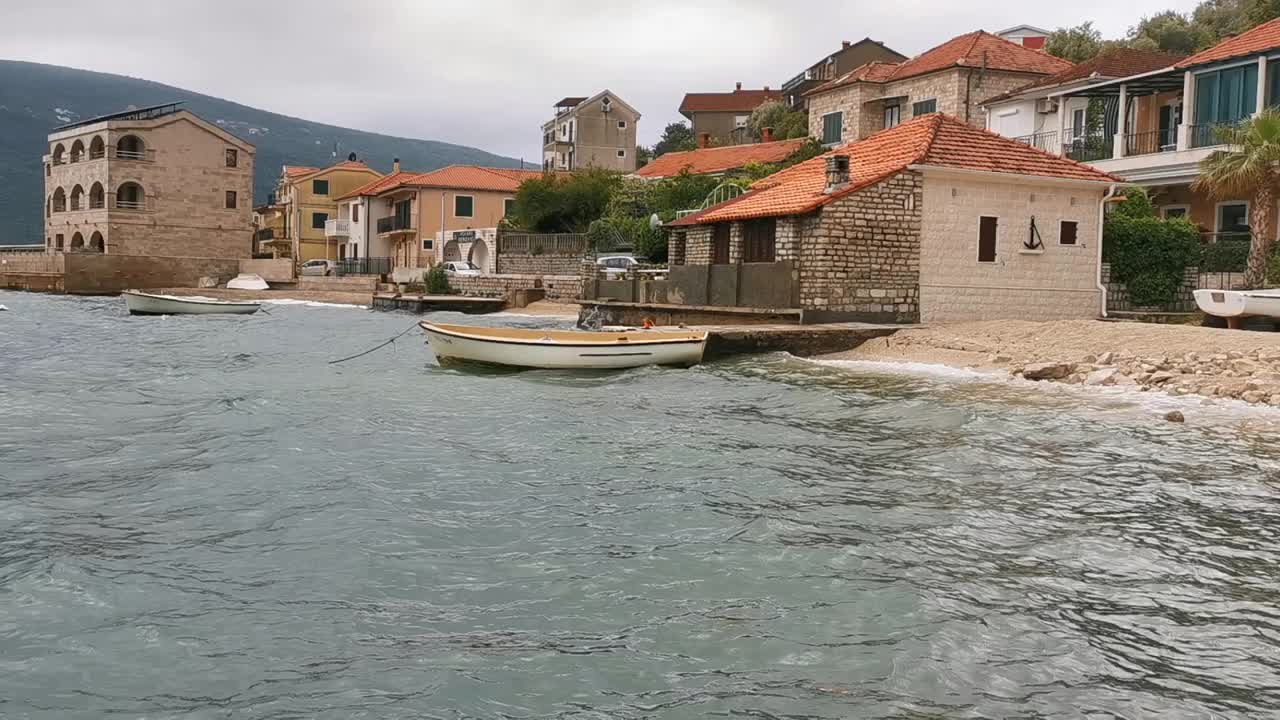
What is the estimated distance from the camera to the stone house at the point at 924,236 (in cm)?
2402

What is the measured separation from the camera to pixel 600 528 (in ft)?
29.2

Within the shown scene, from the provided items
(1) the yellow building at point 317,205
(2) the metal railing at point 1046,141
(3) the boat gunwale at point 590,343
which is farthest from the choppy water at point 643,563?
(1) the yellow building at point 317,205

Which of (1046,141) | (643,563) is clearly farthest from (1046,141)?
(643,563)

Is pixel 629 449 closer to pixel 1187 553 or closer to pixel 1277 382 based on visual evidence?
pixel 1187 553

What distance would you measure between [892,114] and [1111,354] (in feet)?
117

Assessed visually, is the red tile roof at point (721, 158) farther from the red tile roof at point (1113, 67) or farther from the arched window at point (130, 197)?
the arched window at point (130, 197)

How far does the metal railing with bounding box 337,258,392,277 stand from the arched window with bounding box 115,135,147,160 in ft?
61.4

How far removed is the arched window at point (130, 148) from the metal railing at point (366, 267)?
61.4ft

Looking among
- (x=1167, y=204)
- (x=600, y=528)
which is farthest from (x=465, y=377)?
(x=1167, y=204)

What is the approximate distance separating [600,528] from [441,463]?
3.39 meters

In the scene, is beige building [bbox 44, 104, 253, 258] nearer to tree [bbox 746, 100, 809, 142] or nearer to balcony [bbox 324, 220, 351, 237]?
balcony [bbox 324, 220, 351, 237]

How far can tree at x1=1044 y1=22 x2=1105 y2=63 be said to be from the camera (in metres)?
59.6

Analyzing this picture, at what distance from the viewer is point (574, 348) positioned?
19.5 meters

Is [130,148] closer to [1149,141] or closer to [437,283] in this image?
[437,283]
